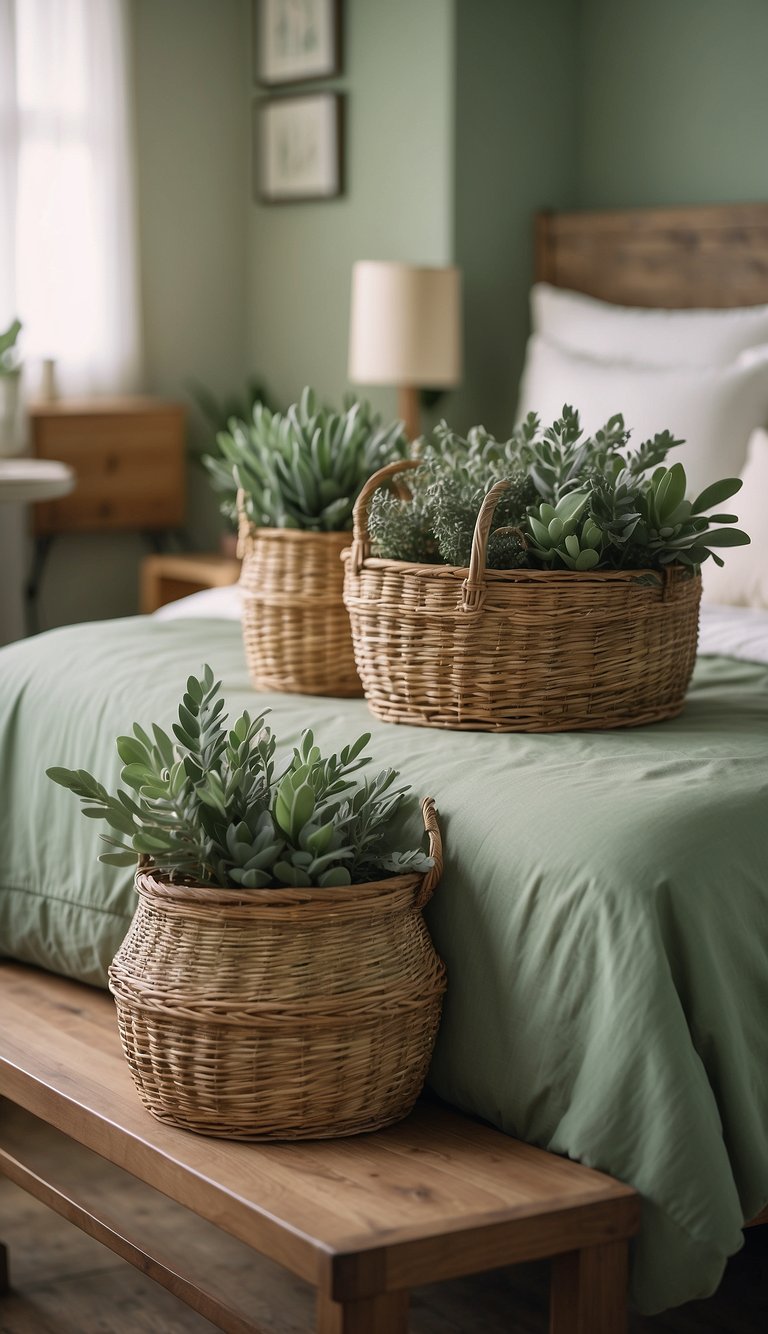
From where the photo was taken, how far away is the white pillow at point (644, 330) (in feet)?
11.3

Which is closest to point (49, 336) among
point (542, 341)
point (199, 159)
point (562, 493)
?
point (199, 159)

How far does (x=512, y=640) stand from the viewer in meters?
1.87

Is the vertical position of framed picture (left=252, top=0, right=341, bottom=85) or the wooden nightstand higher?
framed picture (left=252, top=0, right=341, bottom=85)

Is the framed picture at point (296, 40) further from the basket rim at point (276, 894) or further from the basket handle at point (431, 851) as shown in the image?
the basket rim at point (276, 894)

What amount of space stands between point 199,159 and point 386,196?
0.70 metres

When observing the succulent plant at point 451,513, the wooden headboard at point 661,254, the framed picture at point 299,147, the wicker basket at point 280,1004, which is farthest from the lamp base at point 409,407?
the wicker basket at point 280,1004

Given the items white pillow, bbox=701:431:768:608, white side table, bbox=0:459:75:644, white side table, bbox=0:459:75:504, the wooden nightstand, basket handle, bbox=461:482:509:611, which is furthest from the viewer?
the wooden nightstand

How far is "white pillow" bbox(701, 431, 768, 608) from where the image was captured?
272 centimetres

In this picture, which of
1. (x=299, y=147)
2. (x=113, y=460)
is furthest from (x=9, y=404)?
(x=299, y=147)

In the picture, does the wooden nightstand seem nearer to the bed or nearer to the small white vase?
the small white vase

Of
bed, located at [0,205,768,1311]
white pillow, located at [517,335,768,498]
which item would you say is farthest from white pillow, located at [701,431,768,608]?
bed, located at [0,205,768,1311]

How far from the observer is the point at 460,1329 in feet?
6.69

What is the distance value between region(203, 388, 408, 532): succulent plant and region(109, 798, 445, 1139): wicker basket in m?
0.73

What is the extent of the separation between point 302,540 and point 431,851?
2.16ft
